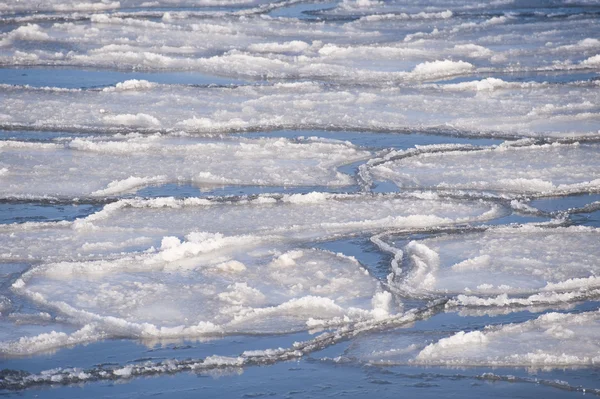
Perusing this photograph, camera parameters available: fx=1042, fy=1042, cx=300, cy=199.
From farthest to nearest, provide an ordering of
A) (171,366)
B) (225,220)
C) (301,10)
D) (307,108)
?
(301,10) < (307,108) < (225,220) < (171,366)

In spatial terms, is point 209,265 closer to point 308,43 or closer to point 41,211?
point 41,211

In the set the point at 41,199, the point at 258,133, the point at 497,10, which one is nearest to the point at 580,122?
the point at 258,133

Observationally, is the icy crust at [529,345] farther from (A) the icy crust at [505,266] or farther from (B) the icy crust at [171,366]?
(B) the icy crust at [171,366]

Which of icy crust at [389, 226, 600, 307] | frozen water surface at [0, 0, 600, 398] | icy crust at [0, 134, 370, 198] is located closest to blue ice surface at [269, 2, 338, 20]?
frozen water surface at [0, 0, 600, 398]

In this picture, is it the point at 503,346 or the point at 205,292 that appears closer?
the point at 503,346

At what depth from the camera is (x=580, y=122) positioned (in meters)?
7.26

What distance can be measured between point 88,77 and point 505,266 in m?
5.12

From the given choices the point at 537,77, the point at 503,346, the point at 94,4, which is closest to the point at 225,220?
the point at 503,346

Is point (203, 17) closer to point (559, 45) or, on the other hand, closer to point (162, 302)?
point (559, 45)

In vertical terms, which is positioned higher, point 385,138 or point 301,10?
point 301,10

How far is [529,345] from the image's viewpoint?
13.3ft

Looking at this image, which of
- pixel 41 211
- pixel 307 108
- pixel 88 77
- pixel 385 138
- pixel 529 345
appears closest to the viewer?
pixel 529 345

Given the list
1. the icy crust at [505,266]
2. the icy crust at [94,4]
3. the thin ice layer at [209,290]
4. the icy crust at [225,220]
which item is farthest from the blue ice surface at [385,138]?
the icy crust at [94,4]

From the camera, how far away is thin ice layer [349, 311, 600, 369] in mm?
3941
